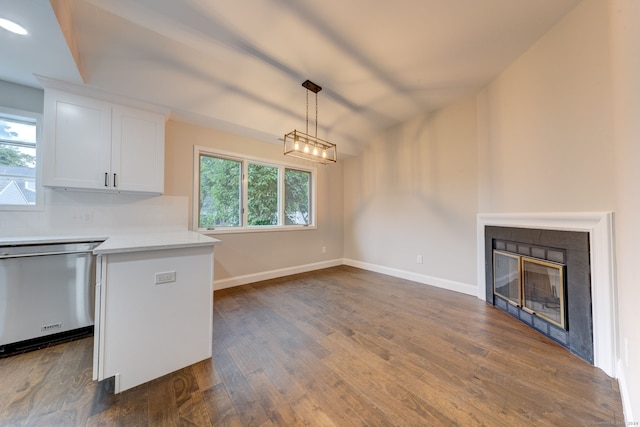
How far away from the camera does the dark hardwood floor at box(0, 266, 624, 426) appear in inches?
49.1

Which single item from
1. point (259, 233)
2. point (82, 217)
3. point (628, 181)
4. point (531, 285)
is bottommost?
point (531, 285)

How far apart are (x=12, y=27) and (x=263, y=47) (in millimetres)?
1746

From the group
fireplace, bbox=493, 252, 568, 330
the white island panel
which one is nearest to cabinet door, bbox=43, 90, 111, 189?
the white island panel

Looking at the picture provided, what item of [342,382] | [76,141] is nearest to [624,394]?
[342,382]

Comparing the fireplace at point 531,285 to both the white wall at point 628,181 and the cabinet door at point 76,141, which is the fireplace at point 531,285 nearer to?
the white wall at point 628,181

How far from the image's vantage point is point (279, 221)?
4.17 m

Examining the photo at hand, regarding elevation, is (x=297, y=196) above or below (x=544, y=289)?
above

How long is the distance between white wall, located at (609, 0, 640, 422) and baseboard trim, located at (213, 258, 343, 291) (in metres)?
3.71

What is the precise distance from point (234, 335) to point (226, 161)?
2558 mm

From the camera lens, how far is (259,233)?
150 inches

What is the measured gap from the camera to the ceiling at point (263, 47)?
1.78 m

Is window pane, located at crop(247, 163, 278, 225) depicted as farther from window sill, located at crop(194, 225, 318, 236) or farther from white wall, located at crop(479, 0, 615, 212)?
white wall, located at crop(479, 0, 615, 212)

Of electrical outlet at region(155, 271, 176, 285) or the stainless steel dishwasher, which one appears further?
the stainless steel dishwasher

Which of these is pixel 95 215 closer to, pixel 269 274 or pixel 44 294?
pixel 44 294
